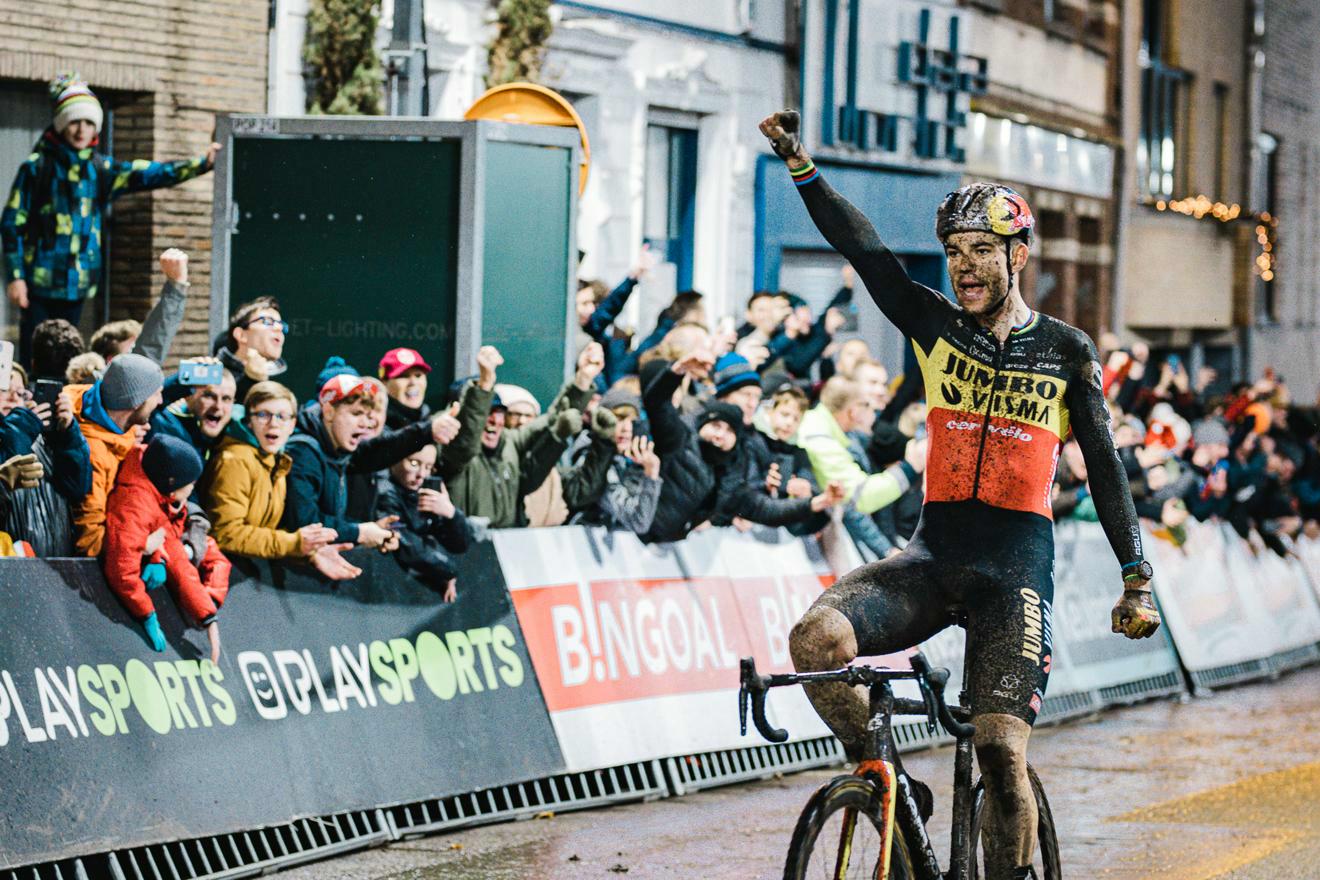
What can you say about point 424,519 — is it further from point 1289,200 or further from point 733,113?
point 1289,200

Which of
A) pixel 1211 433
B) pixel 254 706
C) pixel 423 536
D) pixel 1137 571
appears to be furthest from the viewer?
pixel 1211 433

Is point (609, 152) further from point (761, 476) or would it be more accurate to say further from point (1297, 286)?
point (1297, 286)

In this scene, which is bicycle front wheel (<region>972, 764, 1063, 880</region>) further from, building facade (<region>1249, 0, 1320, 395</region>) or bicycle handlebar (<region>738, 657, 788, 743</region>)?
building facade (<region>1249, 0, 1320, 395</region>)

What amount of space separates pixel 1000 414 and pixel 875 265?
0.58m

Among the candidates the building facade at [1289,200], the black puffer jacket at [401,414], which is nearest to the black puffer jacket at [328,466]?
the black puffer jacket at [401,414]

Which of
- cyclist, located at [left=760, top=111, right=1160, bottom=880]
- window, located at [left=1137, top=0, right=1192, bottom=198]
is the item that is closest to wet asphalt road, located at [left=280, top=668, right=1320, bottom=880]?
cyclist, located at [left=760, top=111, right=1160, bottom=880]

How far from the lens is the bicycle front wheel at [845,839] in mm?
6094

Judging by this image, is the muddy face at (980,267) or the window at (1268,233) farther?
the window at (1268,233)

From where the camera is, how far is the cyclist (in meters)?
7.09

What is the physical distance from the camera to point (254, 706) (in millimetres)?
9297

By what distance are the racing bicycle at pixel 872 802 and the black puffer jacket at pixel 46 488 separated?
3230 millimetres

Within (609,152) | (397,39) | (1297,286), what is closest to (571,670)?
(397,39)

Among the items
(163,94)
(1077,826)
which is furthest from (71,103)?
(1077,826)

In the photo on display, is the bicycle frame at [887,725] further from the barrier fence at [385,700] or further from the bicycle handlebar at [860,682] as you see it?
the barrier fence at [385,700]
